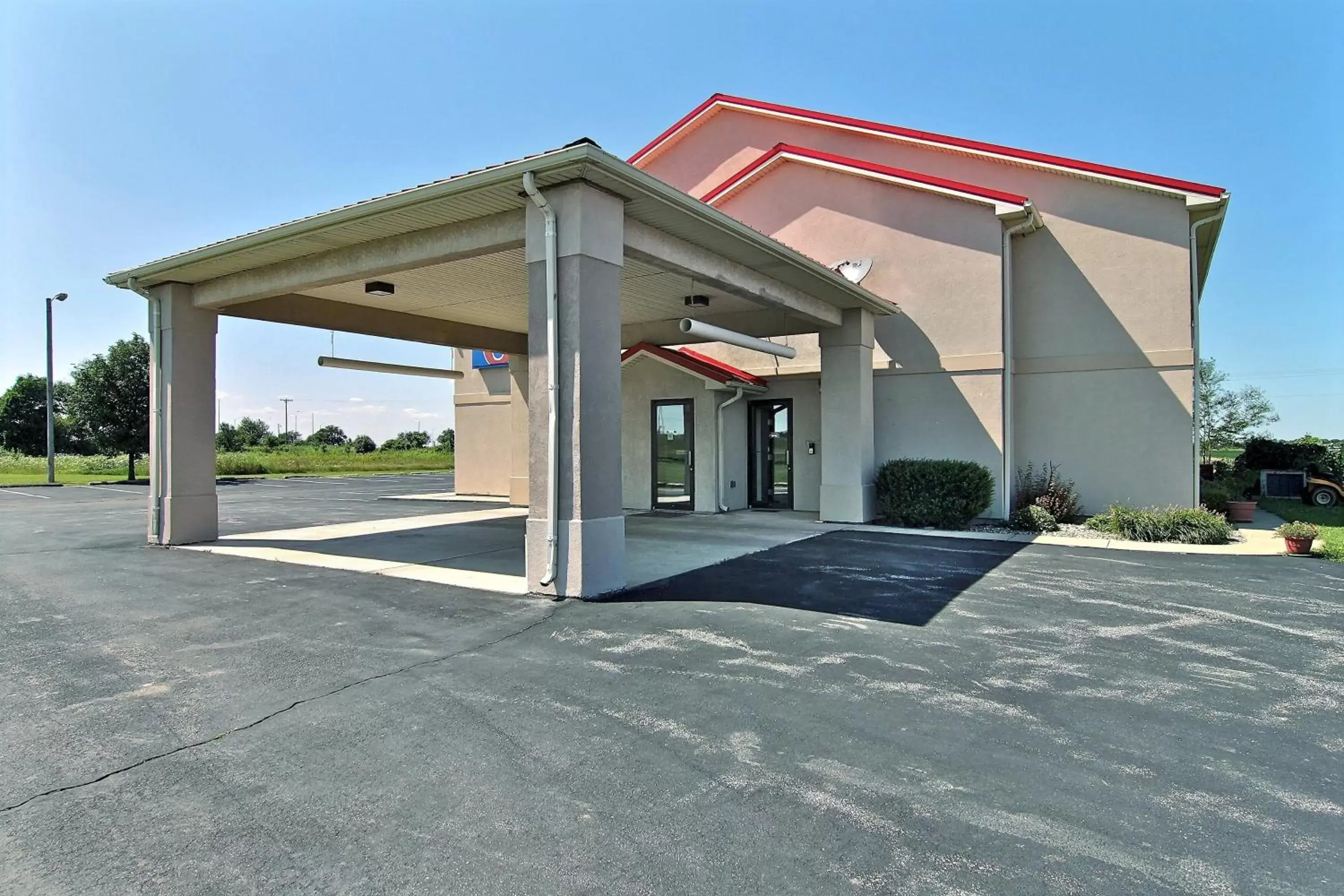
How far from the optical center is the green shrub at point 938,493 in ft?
41.4

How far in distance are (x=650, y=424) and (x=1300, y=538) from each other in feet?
36.9

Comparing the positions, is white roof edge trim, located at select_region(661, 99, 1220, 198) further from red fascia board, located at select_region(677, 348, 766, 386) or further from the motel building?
red fascia board, located at select_region(677, 348, 766, 386)

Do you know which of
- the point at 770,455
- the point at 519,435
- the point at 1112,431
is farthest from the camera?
the point at 519,435

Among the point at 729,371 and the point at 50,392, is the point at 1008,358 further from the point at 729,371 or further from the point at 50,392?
the point at 50,392

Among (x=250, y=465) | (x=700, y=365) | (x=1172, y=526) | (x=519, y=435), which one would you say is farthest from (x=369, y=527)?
(x=250, y=465)

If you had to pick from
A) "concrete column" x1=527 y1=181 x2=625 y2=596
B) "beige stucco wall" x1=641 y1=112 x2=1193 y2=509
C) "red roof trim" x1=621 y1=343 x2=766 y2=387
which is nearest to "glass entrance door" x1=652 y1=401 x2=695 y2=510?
"red roof trim" x1=621 y1=343 x2=766 y2=387

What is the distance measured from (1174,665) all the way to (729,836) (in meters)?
4.09

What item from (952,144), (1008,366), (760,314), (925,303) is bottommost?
(1008,366)

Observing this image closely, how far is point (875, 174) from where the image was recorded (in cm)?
1434

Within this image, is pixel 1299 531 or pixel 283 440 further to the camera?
pixel 283 440

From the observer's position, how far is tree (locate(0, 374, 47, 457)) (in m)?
53.6

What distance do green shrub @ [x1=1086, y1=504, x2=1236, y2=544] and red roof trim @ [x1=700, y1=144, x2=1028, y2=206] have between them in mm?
5768

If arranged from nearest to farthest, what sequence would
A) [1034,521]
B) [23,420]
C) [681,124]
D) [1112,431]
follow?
[1034,521] → [1112,431] → [681,124] → [23,420]

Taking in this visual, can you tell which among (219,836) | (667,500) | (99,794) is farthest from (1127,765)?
(667,500)
